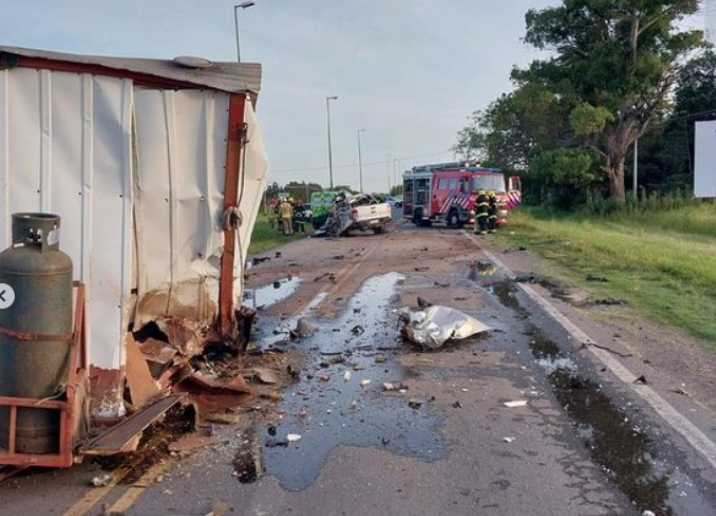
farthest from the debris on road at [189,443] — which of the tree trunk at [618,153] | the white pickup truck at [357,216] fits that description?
the tree trunk at [618,153]

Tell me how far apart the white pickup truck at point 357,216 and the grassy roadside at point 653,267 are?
526 cm

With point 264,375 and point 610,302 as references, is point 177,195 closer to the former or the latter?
point 264,375

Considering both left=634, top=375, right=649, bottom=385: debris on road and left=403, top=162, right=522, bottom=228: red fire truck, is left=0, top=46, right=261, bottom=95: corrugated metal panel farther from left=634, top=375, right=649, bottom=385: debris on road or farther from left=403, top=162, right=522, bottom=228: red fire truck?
left=403, top=162, right=522, bottom=228: red fire truck

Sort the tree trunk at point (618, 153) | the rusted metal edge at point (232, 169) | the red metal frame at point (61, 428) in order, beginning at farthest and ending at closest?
the tree trunk at point (618, 153) → the rusted metal edge at point (232, 169) → the red metal frame at point (61, 428)

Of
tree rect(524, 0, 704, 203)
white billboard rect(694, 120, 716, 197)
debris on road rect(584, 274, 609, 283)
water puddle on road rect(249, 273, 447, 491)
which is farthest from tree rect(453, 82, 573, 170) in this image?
water puddle on road rect(249, 273, 447, 491)

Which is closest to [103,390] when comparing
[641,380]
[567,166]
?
[641,380]

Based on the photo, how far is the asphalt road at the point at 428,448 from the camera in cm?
412

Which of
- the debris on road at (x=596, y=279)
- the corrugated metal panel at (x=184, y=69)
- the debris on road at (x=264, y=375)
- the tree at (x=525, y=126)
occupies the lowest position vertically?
the debris on road at (x=264, y=375)

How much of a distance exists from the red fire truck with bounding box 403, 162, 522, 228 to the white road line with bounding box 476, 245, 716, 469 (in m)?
21.4

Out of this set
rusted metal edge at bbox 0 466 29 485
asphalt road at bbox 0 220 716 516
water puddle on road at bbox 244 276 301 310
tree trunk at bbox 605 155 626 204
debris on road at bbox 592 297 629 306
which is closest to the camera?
asphalt road at bbox 0 220 716 516

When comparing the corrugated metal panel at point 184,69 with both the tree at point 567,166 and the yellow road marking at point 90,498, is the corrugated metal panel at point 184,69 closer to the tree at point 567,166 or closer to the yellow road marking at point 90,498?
the yellow road marking at point 90,498

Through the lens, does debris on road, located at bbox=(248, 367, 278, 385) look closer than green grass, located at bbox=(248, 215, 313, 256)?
Yes

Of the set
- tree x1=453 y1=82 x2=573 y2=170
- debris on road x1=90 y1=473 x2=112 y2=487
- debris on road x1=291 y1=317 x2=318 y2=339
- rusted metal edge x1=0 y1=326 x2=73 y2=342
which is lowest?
debris on road x1=90 y1=473 x2=112 y2=487

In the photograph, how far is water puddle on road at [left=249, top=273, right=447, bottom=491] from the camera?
490 centimetres
